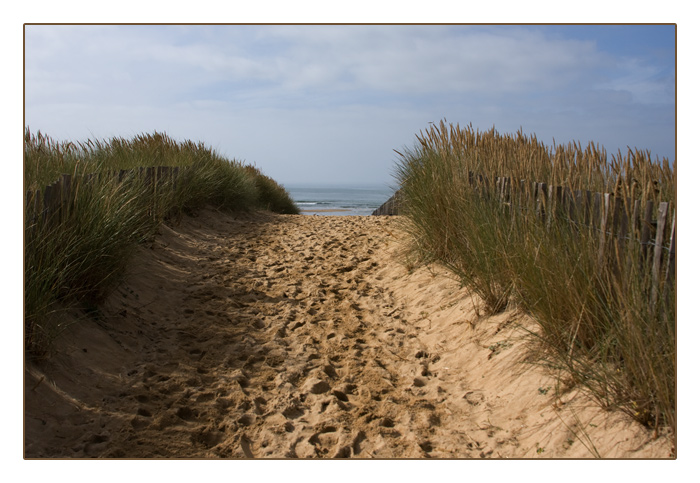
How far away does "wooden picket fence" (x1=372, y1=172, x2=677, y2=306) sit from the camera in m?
2.44

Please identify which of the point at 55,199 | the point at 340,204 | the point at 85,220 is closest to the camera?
the point at 55,199

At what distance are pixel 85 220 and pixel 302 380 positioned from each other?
210 cm

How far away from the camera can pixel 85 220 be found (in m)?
3.95

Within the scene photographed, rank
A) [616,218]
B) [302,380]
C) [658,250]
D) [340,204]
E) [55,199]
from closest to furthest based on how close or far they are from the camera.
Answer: [658,250] → [616,218] → [302,380] → [55,199] → [340,204]

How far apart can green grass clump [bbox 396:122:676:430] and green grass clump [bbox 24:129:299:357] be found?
111 inches

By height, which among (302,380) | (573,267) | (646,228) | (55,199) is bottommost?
(302,380)

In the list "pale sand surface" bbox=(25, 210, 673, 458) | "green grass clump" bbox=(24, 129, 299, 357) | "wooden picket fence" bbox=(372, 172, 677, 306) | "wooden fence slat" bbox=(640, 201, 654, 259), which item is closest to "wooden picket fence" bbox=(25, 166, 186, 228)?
"green grass clump" bbox=(24, 129, 299, 357)

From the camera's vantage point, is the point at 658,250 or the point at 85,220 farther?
the point at 85,220

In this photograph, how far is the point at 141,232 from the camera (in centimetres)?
Result: 548

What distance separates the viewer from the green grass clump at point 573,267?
2.31 meters

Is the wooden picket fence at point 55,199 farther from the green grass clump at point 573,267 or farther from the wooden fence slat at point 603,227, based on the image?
the wooden fence slat at point 603,227

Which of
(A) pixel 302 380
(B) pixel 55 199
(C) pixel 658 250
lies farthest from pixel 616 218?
(B) pixel 55 199

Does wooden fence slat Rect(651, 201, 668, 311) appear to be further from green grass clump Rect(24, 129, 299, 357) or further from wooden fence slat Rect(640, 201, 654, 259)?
green grass clump Rect(24, 129, 299, 357)

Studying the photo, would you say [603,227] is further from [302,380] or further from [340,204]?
[340,204]
